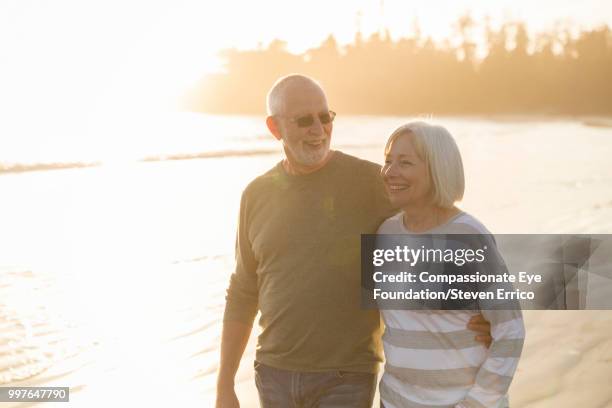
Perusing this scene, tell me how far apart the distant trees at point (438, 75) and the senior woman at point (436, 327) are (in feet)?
115

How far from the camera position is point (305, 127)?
9.16 ft

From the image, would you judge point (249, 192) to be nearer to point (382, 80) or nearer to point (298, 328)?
point (298, 328)

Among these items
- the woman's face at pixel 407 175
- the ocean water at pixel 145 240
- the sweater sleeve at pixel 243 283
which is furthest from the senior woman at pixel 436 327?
the ocean water at pixel 145 240

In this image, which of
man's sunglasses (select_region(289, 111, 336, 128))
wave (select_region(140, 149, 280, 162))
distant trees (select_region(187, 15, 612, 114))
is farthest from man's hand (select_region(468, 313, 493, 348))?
distant trees (select_region(187, 15, 612, 114))

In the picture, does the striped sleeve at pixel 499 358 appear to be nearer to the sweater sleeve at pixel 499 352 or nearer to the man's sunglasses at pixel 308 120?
the sweater sleeve at pixel 499 352

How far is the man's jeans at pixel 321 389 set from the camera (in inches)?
105

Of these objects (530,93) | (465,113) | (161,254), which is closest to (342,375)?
(161,254)

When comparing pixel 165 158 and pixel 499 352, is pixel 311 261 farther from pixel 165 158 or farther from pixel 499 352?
pixel 165 158

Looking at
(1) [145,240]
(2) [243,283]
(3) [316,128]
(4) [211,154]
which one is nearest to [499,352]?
(3) [316,128]

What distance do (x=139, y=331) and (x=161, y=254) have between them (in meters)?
2.57

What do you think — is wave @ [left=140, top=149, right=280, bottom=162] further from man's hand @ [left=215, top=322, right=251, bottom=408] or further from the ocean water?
man's hand @ [left=215, top=322, right=251, bottom=408]

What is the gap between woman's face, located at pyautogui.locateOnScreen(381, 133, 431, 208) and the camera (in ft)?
7.59

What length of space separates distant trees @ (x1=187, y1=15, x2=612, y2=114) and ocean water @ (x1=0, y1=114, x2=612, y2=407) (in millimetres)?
16692

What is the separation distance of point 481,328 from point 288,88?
1.19m
